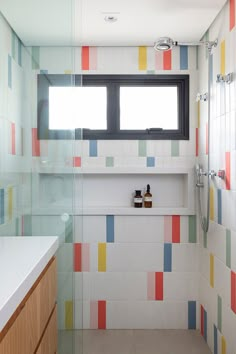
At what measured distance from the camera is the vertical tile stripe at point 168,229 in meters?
2.69

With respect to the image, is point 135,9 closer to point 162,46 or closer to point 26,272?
point 162,46

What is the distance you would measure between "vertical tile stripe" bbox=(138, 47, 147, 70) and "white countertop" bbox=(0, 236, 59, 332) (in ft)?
5.39

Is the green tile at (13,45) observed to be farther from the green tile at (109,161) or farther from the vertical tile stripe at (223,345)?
the vertical tile stripe at (223,345)

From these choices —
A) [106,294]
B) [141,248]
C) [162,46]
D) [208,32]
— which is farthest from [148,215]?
[208,32]

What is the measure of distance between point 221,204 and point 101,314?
130cm

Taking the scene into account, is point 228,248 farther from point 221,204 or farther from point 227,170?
point 227,170

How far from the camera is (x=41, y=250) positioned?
4.64 ft

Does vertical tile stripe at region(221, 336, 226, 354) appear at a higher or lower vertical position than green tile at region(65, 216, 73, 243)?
lower

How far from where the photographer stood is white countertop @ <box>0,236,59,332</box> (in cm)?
90

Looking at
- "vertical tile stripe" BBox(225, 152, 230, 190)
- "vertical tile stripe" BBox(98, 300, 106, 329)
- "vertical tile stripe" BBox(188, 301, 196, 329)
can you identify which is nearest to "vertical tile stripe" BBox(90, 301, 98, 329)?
"vertical tile stripe" BBox(98, 300, 106, 329)

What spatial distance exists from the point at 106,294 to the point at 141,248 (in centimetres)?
45

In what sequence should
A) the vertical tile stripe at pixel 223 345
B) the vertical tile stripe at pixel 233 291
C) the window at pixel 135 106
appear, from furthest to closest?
the window at pixel 135 106 < the vertical tile stripe at pixel 223 345 < the vertical tile stripe at pixel 233 291

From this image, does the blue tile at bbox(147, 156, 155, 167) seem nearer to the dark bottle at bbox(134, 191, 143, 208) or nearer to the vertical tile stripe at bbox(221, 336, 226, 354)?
the dark bottle at bbox(134, 191, 143, 208)

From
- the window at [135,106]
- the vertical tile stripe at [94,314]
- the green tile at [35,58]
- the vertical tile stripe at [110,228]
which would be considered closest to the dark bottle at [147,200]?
the vertical tile stripe at [110,228]
